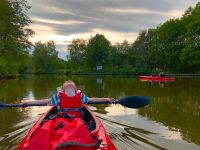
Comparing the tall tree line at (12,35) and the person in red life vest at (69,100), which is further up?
the tall tree line at (12,35)

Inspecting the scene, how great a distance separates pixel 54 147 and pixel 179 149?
13.4 feet

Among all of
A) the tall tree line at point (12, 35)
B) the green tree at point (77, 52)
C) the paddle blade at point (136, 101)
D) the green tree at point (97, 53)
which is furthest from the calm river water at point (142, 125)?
the green tree at point (77, 52)

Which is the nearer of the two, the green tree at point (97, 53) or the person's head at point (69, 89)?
the person's head at point (69, 89)

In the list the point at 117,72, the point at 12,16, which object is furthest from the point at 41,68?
the point at 12,16

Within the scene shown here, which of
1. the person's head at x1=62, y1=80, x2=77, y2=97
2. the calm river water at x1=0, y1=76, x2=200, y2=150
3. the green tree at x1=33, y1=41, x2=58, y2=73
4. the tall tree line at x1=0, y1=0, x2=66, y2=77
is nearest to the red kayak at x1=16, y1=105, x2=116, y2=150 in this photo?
the person's head at x1=62, y1=80, x2=77, y2=97

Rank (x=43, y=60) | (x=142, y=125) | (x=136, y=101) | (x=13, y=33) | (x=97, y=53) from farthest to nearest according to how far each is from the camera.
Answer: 1. (x=43, y=60)
2. (x=97, y=53)
3. (x=13, y=33)
4. (x=142, y=125)
5. (x=136, y=101)

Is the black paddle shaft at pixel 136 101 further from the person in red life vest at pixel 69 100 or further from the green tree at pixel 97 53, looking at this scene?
the green tree at pixel 97 53

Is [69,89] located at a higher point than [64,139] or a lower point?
higher

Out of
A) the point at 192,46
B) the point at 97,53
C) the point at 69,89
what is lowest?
the point at 69,89

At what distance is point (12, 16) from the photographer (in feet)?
152

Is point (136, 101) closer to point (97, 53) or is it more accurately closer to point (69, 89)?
point (69, 89)

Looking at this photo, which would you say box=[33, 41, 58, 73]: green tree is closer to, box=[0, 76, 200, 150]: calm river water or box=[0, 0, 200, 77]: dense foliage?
box=[0, 0, 200, 77]: dense foliage

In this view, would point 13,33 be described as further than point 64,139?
Yes

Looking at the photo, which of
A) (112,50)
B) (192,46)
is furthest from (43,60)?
(192,46)
